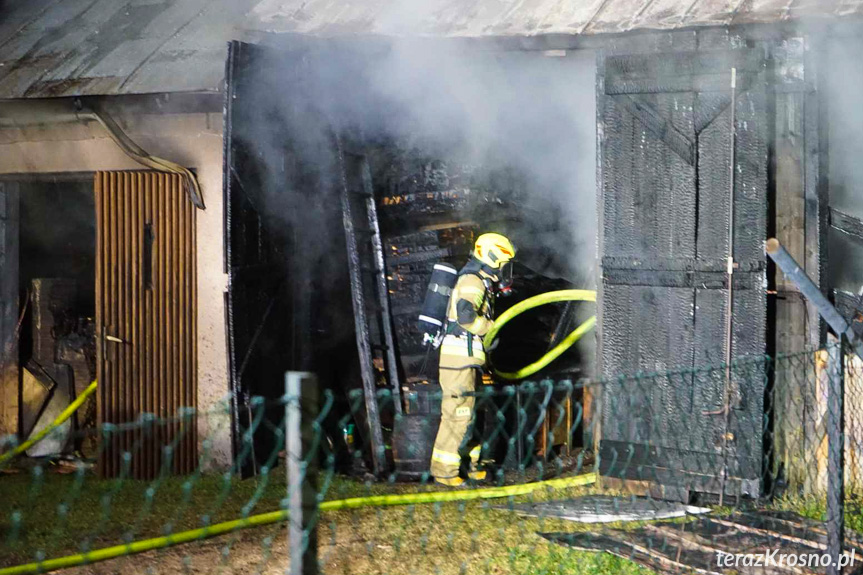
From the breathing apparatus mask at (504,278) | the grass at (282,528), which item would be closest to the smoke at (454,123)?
the breathing apparatus mask at (504,278)

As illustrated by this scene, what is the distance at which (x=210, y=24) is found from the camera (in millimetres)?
9617

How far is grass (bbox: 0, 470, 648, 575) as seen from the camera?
19.4ft

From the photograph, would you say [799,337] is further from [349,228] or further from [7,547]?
[7,547]

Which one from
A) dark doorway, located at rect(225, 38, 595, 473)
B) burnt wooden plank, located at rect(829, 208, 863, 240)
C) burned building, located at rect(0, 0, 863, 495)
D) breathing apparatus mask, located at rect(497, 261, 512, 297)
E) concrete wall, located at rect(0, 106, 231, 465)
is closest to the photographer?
burned building, located at rect(0, 0, 863, 495)

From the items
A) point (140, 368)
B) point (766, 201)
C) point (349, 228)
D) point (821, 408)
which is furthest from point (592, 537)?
point (140, 368)

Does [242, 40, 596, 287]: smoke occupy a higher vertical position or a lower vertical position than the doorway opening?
higher

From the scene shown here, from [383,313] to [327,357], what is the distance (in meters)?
0.76

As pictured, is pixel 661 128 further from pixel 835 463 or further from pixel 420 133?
pixel 420 133

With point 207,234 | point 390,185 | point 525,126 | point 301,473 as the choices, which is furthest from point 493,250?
point 301,473

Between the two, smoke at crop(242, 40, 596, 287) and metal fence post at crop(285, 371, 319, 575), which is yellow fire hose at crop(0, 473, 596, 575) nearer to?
metal fence post at crop(285, 371, 319, 575)

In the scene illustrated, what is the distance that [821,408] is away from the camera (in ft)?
22.9

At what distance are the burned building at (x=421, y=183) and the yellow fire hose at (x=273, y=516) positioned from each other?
697 millimetres

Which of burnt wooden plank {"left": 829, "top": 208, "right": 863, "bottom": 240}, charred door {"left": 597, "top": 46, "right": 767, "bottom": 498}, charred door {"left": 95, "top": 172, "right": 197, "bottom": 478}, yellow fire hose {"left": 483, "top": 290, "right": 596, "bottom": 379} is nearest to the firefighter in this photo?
yellow fire hose {"left": 483, "top": 290, "right": 596, "bottom": 379}

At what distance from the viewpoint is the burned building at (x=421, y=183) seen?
22.4ft
